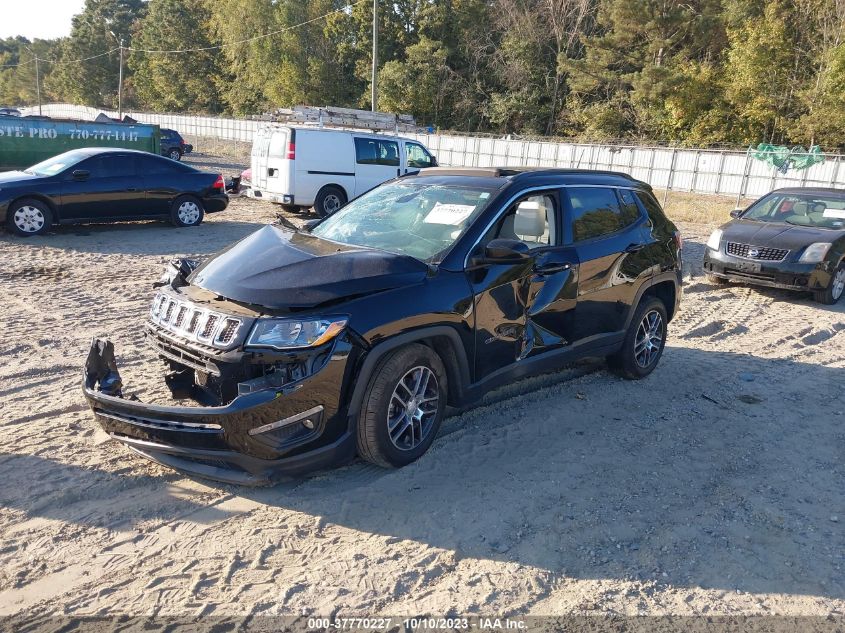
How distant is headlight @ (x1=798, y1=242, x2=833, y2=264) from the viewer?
907 cm

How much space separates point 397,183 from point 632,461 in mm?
2763

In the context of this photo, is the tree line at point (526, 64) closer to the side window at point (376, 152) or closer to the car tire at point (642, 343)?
the side window at point (376, 152)

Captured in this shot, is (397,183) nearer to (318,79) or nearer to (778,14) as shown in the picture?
(778,14)

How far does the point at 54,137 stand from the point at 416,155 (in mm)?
9649

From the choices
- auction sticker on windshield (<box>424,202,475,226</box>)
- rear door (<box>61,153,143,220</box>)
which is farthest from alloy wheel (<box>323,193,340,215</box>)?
auction sticker on windshield (<box>424,202,475,226</box>)

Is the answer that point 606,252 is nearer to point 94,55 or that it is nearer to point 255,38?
point 255,38

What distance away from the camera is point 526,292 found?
457cm

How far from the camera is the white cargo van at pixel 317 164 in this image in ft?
46.1

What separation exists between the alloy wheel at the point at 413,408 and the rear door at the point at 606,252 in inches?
63.1

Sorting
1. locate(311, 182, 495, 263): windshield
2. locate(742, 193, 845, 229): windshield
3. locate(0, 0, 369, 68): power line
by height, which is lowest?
locate(311, 182, 495, 263): windshield

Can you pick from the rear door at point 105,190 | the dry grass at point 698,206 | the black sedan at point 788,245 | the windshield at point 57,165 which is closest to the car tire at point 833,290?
the black sedan at point 788,245

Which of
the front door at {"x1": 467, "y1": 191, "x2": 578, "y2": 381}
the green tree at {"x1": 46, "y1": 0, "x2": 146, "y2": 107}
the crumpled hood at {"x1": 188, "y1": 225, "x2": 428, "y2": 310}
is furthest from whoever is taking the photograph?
the green tree at {"x1": 46, "y1": 0, "x2": 146, "y2": 107}

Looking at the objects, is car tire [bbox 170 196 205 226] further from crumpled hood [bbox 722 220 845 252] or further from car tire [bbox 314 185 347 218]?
crumpled hood [bbox 722 220 845 252]

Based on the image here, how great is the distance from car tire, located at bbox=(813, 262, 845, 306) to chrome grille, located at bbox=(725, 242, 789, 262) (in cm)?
72
